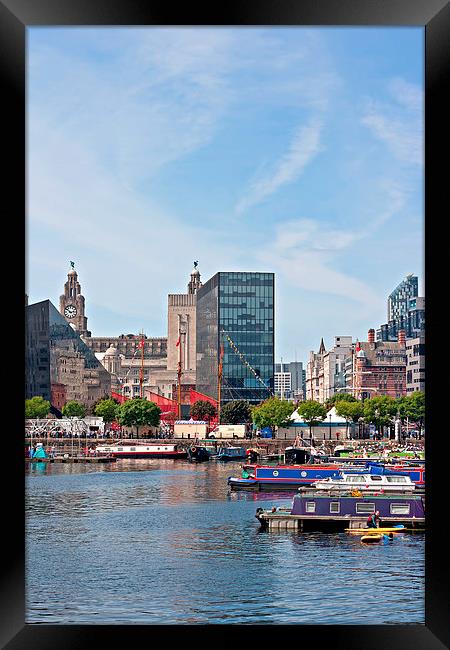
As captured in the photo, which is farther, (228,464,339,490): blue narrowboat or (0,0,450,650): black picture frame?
(228,464,339,490): blue narrowboat

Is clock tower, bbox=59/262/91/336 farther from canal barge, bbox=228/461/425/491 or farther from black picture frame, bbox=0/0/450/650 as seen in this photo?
black picture frame, bbox=0/0/450/650

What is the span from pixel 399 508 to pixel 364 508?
0.52 meters

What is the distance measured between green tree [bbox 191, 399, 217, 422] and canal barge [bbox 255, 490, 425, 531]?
3317cm

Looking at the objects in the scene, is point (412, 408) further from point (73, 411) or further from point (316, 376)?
point (316, 376)

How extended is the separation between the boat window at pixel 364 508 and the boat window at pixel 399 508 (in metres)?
0.29

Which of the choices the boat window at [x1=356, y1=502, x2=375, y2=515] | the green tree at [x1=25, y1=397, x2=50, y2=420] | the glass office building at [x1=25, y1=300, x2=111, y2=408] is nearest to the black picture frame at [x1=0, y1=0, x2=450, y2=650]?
the boat window at [x1=356, y1=502, x2=375, y2=515]

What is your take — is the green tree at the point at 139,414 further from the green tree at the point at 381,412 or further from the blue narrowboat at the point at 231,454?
the green tree at the point at 381,412

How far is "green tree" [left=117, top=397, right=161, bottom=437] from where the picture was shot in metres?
43.5

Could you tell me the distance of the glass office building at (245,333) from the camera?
49844mm

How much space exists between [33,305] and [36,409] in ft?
27.3

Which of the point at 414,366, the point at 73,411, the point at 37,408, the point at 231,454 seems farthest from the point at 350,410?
the point at 73,411

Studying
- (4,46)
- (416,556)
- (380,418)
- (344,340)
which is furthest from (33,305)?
(4,46)

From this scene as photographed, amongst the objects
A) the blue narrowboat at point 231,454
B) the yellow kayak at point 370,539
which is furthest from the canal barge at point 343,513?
the blue narrowboat at point 231,454

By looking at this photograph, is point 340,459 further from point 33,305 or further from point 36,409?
point 33,305
